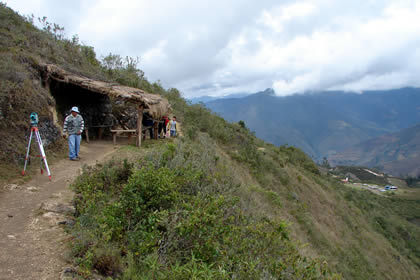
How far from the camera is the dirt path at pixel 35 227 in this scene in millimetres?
2982

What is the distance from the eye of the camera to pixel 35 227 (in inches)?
152

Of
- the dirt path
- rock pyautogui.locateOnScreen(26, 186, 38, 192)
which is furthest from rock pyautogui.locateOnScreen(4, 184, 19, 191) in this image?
rock pyautogui.locateOnScreen(26, 186, 38, 192)

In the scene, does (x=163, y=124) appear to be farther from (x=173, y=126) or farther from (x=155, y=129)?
(x=155, y=129)

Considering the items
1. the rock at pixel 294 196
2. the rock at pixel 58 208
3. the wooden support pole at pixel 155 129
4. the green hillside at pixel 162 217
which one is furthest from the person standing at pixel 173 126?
the rock at pixel 58 208

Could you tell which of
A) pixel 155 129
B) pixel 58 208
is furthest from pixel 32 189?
pixel 155 129

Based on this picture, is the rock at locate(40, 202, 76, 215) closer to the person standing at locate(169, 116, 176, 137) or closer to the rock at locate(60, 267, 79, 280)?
the rock at locate(60, 267, 79, 280)

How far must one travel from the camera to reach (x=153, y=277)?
3.05 metres

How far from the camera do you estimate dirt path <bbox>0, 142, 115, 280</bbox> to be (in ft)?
9.78

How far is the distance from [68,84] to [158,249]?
9.43 meters

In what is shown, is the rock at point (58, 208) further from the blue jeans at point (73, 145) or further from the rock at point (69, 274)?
the blue jeans at point (73, 145)

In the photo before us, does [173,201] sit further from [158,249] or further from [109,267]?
[109,267]

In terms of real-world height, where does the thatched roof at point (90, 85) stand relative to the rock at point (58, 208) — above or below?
above

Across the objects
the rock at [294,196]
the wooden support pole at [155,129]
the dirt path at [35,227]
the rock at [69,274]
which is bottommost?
the rock at [294,196]

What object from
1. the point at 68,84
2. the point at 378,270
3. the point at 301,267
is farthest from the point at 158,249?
the point at 378,270
